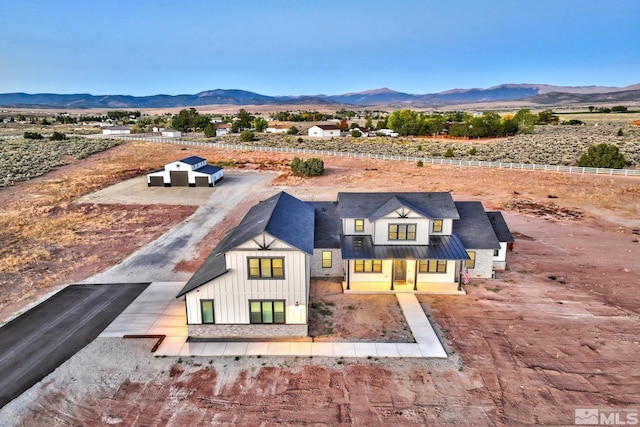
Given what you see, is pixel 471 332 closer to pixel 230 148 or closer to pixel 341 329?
pixel 341 329

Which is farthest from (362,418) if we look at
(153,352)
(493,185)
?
(493,185)

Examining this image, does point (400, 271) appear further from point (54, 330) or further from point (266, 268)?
point (54, 330)

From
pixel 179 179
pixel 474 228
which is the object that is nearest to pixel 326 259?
pixel 474 228

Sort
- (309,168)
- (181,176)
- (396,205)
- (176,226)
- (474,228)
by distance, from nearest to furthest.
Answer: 1. (396,205)
2. (474,228)
3. (176,226)
4. (181,176)
5. (309,168)

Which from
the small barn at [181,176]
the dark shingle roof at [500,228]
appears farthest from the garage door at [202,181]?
the dark shingle roof at [500,228]

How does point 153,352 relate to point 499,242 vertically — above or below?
below

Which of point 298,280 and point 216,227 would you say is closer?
point 298,280

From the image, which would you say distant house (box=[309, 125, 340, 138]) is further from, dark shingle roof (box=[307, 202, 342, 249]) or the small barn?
dark shingle roof (box=[307, 202, 342, 249])
